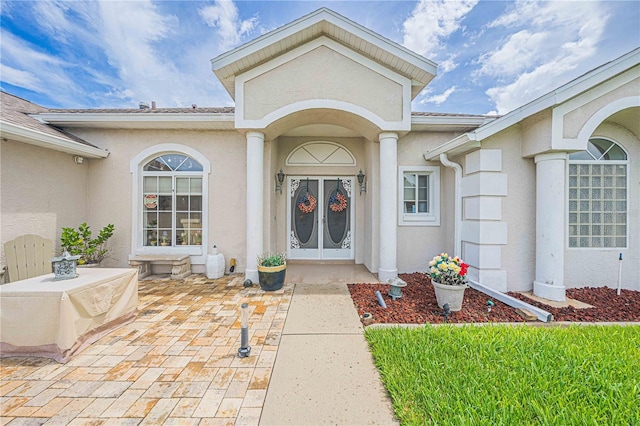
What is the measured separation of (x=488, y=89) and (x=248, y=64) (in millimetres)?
14863

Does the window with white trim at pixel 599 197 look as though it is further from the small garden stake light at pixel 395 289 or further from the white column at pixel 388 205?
the small garden stake light at pixel 395 289

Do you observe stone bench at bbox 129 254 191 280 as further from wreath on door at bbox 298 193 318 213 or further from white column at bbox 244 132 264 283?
wreath on door at bbox 298 193 318 213

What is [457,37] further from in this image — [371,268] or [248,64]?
[371,268]

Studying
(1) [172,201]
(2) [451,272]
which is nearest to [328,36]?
(2) [451,272]

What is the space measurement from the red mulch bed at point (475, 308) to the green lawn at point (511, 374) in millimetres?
421

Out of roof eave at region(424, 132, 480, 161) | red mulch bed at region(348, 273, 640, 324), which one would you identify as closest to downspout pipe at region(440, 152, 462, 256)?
roof eave at region(424, 132, 480, 161)

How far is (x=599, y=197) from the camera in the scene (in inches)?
218

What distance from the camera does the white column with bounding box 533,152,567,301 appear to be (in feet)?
16.0

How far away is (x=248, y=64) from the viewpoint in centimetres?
571

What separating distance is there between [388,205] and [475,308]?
2720mm

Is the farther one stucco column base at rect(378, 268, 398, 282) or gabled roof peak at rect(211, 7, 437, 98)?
stucco column base at rect(378, 268, 398, 282)

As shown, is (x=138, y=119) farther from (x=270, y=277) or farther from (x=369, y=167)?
(x=369, y=167)

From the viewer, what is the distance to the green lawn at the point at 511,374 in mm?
2143

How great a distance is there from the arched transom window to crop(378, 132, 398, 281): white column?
5.04m
